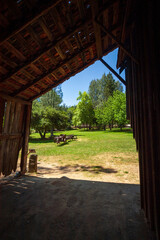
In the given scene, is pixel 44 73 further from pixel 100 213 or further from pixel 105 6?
pixel 100 213

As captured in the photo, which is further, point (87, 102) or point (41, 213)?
point (87, 102)

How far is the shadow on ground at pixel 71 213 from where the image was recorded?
248cm

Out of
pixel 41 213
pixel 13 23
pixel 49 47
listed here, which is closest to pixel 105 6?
pixel 49 47

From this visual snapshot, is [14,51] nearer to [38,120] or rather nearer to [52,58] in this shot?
[52,58]

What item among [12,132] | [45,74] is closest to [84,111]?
[12,132]

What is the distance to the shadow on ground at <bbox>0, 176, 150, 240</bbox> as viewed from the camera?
8.14 feet

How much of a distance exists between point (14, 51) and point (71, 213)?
13.6 feet

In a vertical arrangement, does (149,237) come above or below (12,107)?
below

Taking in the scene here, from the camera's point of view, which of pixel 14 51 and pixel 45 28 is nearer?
pixel 45 28

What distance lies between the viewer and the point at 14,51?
10.6ft

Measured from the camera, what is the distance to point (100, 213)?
3094 millimetres

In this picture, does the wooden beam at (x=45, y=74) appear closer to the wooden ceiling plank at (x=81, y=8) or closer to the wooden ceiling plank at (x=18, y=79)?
the wooden ceiling plank at (x=18, y=79)

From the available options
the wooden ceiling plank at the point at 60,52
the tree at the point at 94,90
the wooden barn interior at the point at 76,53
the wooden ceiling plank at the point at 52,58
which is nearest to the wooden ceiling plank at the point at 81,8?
the wooden barn interior at the point at 76,53

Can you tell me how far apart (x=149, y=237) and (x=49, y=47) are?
15.4 ft
